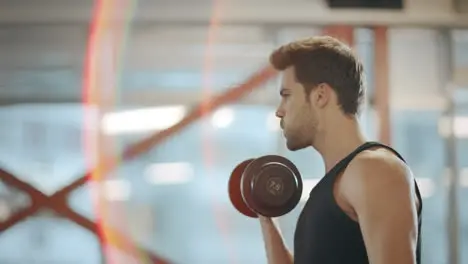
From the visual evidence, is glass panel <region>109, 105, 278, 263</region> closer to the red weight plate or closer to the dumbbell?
the red weight plate

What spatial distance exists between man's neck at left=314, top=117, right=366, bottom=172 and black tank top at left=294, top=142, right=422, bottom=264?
0.07 m

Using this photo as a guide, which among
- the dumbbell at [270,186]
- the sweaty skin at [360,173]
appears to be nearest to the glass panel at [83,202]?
the dumbbell at [270,186]

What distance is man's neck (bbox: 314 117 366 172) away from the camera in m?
1.39

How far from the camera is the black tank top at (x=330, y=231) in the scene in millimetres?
1252

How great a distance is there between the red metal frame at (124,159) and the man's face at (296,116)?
199 centimetres

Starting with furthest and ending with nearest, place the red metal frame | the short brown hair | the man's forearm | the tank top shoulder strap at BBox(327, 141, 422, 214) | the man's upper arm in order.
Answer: the red metal frame → the man's forearm → the short brown hair → the tank top shoulder strap at BBox(327, 141, 422, 214) → the man's upper arm

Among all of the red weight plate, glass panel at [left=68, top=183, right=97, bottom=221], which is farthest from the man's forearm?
glass panel at [left=68, top=183, right=97, bottom=221]

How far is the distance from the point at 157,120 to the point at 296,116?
6.95 ft

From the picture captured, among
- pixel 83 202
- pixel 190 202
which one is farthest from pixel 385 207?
pixel 83 202

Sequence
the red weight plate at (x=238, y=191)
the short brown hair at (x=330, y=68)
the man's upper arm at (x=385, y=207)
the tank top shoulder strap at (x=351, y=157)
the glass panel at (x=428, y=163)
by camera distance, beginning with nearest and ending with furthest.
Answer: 1. the man's upper arm at (x=385, y=207)
2. the tank top shoulder strap at (x=351, y=157)
3. the short brown hair at (x=330, y=68)
4. the red weight plate at (x=238, y=191)
5. the glass panel at (x=428, y=163)

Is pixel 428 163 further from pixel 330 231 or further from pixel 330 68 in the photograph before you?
pixel 330 231

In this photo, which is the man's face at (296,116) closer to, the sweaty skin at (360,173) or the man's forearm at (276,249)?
the sweaty skin at (360,173)

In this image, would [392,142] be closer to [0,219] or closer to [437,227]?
[437,227]

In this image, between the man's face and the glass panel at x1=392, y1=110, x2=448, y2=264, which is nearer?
the man's face
